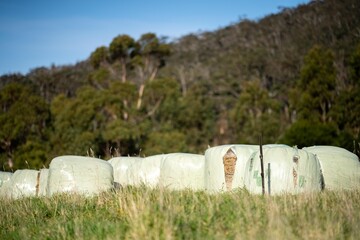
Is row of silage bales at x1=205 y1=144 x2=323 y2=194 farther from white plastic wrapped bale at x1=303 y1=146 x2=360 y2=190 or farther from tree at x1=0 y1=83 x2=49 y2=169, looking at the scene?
tree at x1=0 y1=83 x2=49 y2=169

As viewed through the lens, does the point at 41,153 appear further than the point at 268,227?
Yes

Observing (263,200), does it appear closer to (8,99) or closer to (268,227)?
(268,227)

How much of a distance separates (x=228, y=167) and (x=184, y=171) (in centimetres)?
186

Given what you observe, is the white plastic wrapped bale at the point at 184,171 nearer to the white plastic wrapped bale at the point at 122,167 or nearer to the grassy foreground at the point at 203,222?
the white plastic wrapped bale at the point at 122,167

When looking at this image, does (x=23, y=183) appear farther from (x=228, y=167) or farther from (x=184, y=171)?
(x=228, y=167)

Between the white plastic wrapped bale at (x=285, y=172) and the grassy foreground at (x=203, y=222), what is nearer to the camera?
the grassy foreground at (x=203, y=222)

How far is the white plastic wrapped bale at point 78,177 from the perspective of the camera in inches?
448

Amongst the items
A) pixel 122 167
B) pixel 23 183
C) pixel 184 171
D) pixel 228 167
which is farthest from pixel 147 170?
pixel 23 183

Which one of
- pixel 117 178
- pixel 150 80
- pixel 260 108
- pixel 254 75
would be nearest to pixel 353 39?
pixel 254 75

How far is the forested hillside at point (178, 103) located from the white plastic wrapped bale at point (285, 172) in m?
17.6

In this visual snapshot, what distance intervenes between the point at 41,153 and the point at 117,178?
23.3 metres

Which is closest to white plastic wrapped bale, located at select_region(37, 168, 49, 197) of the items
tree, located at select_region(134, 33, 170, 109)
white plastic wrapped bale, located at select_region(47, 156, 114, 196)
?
white plastic wrapped bale, located at select_region(47, 156, 114, 196)

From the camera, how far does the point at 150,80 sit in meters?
48.0

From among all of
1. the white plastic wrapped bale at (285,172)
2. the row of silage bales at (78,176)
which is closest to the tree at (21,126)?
the row of silage bales at (78,176)
